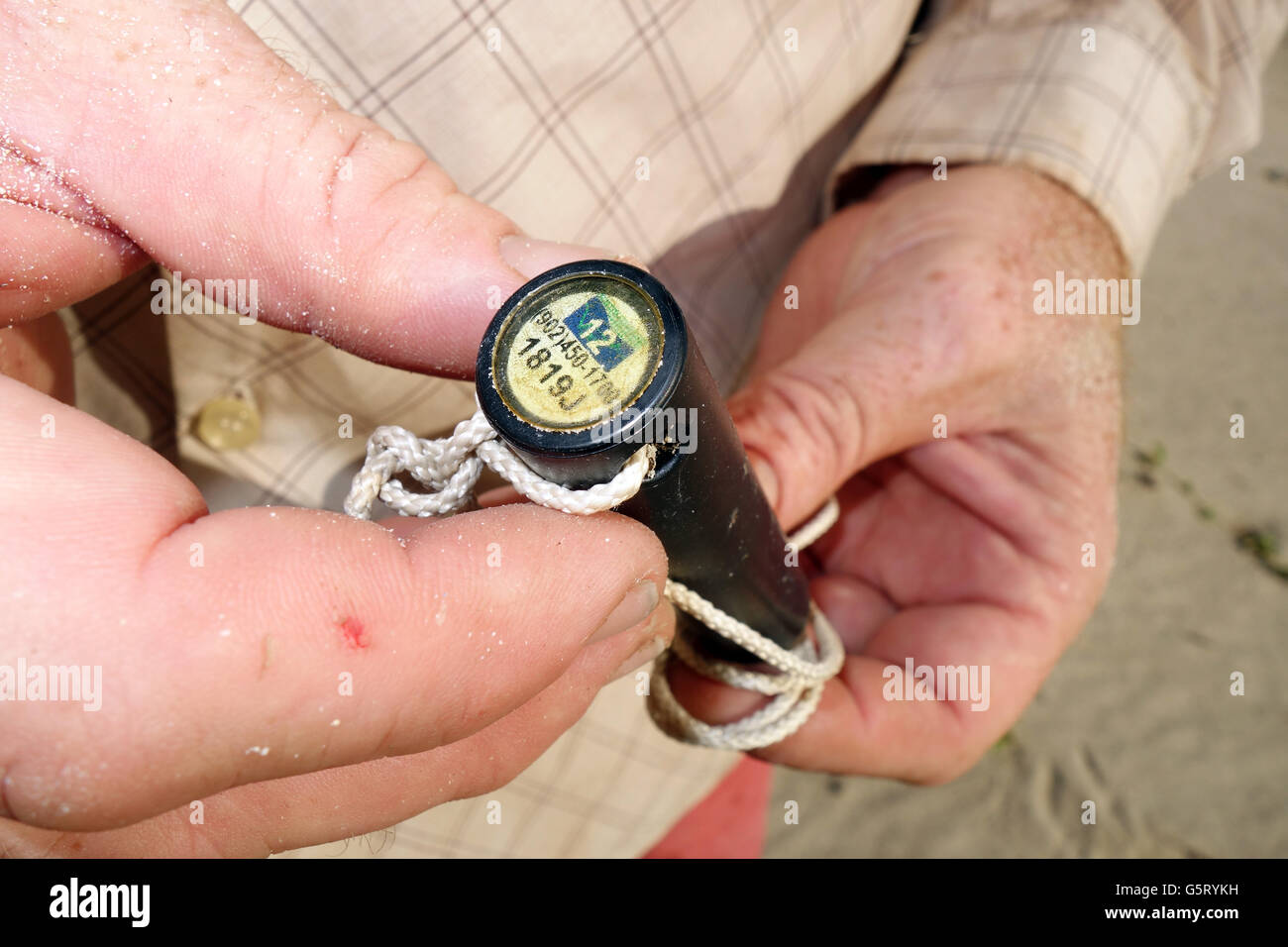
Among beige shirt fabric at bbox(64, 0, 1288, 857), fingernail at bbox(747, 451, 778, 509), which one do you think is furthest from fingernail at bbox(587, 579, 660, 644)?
beige shirt fabric at bbox(64, 0, 1288, 857)

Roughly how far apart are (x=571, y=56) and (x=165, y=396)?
578 millimetres

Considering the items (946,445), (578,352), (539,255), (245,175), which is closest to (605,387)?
(578,352)

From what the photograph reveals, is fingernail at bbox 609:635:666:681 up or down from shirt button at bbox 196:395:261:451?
down

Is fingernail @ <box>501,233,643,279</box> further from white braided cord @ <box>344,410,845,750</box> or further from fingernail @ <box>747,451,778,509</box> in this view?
fingernail @ <box>747,451,778,509</box>

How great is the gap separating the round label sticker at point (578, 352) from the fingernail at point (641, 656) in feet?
0.91

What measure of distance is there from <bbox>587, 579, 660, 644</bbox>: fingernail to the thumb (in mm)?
226

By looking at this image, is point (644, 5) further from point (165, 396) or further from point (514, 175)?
point (165, 396)

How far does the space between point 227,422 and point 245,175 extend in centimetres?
45

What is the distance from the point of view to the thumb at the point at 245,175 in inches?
22.7

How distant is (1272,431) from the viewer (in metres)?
2.45

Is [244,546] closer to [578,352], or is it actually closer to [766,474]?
[578,352]

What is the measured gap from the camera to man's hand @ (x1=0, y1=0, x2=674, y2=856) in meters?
0.46

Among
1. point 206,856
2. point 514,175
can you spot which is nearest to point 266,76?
point 514,175

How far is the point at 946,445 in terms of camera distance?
1.14 meters
